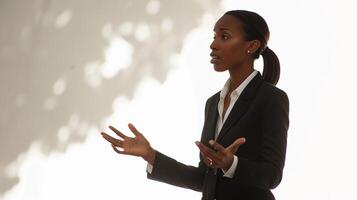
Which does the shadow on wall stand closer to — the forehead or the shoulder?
the forehead

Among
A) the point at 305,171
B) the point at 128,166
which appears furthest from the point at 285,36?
the point at 128,166

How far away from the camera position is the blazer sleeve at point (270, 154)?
1537 millimetres

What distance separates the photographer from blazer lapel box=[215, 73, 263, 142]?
1.70 m

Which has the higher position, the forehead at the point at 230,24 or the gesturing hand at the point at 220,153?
the forehead at the point at 230,24

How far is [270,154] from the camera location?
160cm

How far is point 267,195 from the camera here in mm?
1658

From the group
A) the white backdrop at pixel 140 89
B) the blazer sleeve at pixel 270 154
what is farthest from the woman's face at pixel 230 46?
the white backdrop at pixel 140 89

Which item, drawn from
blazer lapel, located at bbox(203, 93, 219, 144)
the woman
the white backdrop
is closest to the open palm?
the woman

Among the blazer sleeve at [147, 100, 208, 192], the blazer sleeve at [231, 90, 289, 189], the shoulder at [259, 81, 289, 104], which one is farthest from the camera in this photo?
the blazer sleeve at [147, 100, 208, 192]

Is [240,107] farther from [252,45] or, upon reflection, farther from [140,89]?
[140,89]

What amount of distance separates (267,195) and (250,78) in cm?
42

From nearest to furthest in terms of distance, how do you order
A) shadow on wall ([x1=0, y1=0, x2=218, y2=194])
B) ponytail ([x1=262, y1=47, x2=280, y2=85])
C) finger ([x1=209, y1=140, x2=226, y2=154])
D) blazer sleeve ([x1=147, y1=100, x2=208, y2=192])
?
1. finger ([x1=209, y1=140, x2=226, y2=154])
2. blazer sleeve ([x1=147, y1=100, x2=208, y2=192])
3. ponytail ([x1=262, y1=47, x2=280, y2=85])
4. shadow on wall ([x1=0, y1=0, x2=218, y2=194])

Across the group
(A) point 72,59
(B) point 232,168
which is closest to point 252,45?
(B) point 232,168

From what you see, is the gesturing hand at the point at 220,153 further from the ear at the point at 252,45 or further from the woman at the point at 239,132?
the ear at the point at 252,45
